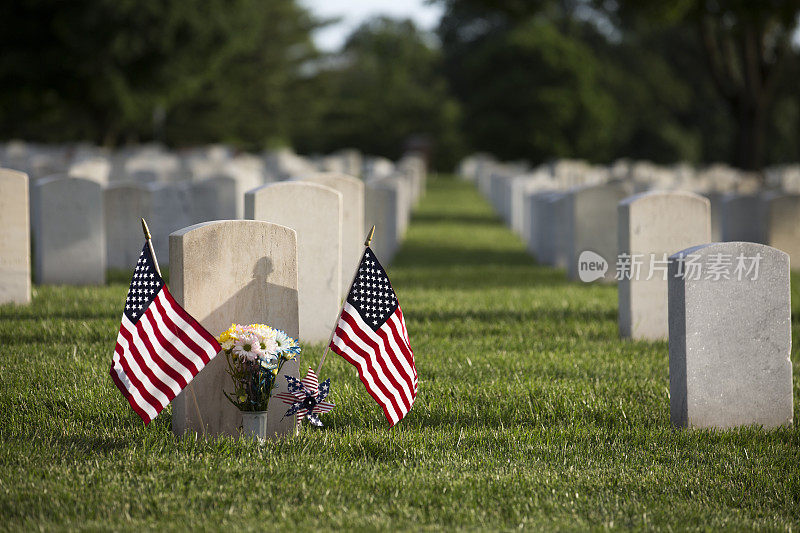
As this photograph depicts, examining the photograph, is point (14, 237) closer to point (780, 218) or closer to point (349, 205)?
point (349, 205)

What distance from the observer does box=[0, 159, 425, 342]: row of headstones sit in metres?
8.52

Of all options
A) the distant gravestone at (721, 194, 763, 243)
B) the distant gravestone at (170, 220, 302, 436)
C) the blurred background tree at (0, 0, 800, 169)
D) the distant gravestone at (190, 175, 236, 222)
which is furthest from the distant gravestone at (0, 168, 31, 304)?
the blurred background tree at (0, 0, 800, 169)

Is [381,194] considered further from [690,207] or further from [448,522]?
[448,522]

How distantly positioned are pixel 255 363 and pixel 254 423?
42cm

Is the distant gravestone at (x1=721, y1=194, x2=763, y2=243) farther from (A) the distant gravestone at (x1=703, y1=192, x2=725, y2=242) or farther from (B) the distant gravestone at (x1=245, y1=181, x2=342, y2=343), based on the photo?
(B) the distant gravestone at (x1=245, y1=181, x2=342, y2=343)

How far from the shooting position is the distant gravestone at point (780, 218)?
15062mm

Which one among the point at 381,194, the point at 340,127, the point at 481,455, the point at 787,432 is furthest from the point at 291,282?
the point at 340,127

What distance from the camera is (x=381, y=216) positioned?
568 inches

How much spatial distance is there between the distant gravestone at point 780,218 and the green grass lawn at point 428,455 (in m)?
7.38

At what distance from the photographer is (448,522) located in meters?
4.62

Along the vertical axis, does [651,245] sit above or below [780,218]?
below

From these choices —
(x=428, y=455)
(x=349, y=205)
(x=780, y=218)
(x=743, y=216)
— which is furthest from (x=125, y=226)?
(x=780, y=218)

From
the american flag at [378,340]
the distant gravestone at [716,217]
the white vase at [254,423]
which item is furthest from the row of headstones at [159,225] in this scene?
the distant gravestone at [716,217]

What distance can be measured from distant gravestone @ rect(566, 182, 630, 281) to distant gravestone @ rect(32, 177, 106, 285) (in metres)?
6.21
